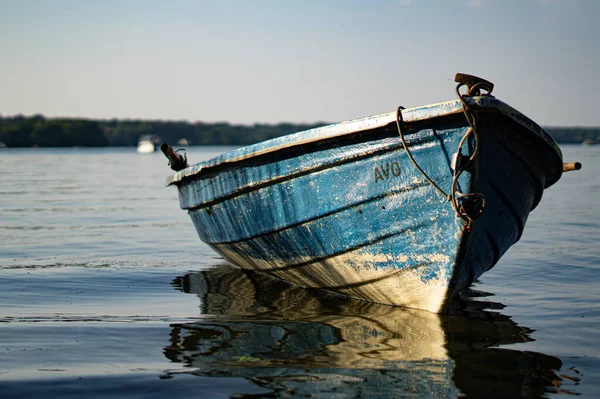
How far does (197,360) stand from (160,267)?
4.29m

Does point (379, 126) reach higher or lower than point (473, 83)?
lower

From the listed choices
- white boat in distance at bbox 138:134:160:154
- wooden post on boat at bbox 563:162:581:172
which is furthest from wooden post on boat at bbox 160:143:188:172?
white boat in distance at bbox 138:134:160:154

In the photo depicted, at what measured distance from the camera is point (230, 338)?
476 centimetres

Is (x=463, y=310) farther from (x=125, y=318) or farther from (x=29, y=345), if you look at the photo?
(x=29, y=345)

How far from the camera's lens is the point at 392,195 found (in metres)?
4.96

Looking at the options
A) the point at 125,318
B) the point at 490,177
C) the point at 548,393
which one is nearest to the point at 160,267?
the point at 125,318

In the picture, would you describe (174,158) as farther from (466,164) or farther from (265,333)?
(466,164)

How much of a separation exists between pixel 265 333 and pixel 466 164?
193 centimetres

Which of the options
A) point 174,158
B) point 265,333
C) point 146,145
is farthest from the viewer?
point 146,145

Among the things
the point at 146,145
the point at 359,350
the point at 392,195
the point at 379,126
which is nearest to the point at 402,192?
the point at 392,195

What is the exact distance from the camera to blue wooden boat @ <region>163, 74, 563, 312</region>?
459cm

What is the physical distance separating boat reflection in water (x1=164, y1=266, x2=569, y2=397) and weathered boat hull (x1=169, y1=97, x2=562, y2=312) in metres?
0.35

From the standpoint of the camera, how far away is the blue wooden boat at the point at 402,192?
15.1ft

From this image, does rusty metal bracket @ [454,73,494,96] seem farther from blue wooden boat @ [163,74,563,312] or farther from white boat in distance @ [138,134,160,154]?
white boat in distance @ [138,134,160,154]
